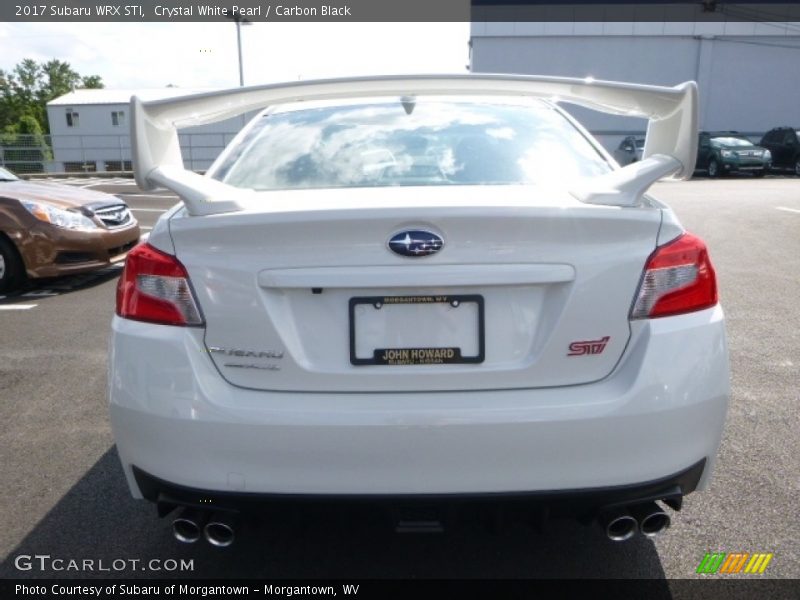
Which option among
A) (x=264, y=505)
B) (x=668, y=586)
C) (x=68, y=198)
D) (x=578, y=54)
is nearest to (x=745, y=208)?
(x=68, y=198)

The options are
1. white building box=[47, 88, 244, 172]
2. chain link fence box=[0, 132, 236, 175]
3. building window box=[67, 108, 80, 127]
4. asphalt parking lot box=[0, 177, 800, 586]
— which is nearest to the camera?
asphalt parking lot box=[0, 177, 800, 586]

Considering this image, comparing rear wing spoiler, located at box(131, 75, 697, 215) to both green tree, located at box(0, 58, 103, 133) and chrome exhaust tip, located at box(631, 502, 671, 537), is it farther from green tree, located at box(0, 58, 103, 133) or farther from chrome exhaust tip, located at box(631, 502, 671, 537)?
green tree, located at box(0, 58, 103, 133)

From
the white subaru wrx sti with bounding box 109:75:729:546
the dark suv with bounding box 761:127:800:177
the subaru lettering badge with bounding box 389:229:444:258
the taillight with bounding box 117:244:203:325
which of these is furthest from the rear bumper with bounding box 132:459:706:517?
the dark suv with bounding box 761:127:800:177

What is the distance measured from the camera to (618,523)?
7.09 feet

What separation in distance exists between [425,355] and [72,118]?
171 ft

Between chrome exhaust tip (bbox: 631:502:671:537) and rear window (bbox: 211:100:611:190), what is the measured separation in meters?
1.11

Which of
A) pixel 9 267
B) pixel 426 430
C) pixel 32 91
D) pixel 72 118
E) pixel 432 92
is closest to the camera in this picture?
pixel 426 430

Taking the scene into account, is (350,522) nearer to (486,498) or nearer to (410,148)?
(486,498)

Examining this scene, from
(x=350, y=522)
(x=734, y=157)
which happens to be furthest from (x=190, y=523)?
(x=734, y=157)

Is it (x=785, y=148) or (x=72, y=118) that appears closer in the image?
(x=785, y=148)

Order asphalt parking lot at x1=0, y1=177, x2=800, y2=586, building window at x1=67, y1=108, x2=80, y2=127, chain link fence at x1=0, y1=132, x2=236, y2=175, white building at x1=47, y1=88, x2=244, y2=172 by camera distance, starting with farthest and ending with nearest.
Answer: building window at x1=67, y1=108, x2=80, y2=127 → chain link fence at x1=0, y1=132, x2=236, y2=175 → white building at x1=47, y1=88, x2=244, y2=172 → asphalt parking lot at x1=0, y1=177, x2=800, y2=586

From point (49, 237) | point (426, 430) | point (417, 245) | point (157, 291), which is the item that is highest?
point (417, 245)

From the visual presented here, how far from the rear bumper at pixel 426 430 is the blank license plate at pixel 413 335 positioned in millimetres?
106

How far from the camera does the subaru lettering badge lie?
1.99 meters
